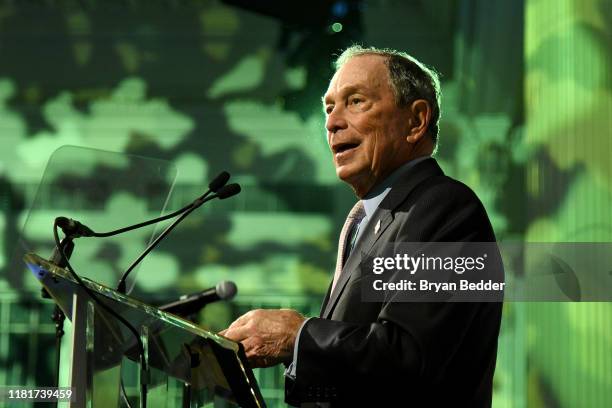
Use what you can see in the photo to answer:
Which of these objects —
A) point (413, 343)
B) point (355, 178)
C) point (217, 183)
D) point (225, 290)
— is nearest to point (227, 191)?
point (217, 183)

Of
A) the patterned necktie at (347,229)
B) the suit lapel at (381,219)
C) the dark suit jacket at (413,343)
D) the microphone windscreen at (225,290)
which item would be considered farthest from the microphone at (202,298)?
the dark suit jacket at (413,343)

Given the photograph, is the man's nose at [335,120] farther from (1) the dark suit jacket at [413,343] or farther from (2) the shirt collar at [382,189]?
(1) the dark suit jacket at [413,343]

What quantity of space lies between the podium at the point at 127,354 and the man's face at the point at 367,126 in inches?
18.9

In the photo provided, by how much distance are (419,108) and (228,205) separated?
170 inches

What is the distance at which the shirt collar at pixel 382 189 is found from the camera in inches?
57.5

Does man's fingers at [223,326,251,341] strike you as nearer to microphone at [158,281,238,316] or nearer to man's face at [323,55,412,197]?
man's face at [323,55,412,197]

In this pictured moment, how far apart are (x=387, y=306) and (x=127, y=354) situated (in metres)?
0.39

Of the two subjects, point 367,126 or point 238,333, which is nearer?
point 238,333

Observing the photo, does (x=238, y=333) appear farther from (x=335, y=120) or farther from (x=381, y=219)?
(x=335, y=120)

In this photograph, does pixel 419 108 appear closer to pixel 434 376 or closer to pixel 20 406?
pixel 434 376

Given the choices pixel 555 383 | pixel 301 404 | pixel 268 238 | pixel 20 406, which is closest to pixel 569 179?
pixel 555 383

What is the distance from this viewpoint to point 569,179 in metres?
3.01

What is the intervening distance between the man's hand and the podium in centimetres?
6

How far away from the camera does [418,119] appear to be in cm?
153
